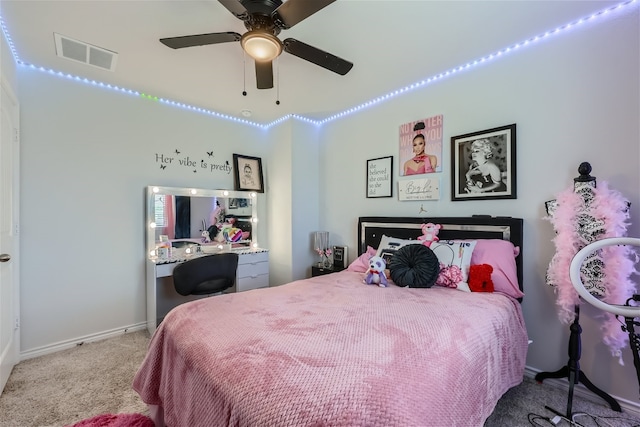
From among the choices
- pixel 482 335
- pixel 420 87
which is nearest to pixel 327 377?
pixel 482 335

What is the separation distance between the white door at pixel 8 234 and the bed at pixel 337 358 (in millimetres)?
1294

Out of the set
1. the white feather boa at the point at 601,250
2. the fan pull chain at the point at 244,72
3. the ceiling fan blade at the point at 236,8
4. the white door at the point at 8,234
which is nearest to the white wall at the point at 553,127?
the white feather boa at the point at 601,250

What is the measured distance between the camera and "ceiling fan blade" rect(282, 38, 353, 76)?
5.73 ft

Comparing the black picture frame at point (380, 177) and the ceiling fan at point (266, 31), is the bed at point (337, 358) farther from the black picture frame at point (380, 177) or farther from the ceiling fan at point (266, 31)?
the ceiling fan at point (266, 31)

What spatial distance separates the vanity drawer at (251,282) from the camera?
340 cm

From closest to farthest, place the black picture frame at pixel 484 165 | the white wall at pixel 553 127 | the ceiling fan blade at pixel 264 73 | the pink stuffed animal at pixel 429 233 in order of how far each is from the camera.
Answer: the white wall at pixel 553 127 → the ceiling fan blade at pixel 264 73 → the black picture frame at pixel 484 165 → the pink stuffed animal at pixel 429 233

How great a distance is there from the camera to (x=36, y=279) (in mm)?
2482

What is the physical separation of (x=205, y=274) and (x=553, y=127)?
316cm

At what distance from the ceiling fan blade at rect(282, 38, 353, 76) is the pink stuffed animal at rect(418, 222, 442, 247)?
144cm

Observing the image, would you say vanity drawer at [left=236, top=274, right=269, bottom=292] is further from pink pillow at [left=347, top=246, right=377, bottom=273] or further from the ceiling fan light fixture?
the ceiling fan light fixture

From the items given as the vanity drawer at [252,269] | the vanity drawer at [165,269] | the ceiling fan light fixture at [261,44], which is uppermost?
the ceiling fan light fixture at [261,44]

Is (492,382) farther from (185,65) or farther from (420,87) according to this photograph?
(185,65)

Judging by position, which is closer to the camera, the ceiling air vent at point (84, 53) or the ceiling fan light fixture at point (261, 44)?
the ceiling fan light fixture at point (261, 44)

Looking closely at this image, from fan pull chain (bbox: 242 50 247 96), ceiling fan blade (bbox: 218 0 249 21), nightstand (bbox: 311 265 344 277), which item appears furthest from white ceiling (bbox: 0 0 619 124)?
nightstand (bbox: 311 265 344 277)
